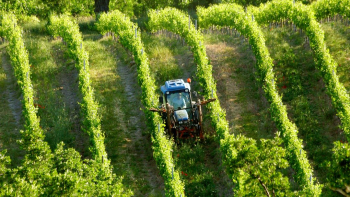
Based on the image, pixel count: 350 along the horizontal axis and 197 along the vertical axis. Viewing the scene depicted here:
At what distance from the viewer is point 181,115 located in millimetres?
20453

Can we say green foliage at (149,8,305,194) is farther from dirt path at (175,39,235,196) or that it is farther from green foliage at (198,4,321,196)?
dirt path at (175,39,235,196)

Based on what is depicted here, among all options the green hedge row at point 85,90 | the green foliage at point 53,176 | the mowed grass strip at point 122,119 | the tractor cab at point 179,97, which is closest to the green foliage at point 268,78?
the tractor cab at point 179,97

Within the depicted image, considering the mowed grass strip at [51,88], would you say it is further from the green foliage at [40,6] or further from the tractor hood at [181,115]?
the tractor hood at [181,115]

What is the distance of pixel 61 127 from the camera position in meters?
22.3

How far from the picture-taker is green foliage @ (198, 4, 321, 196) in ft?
60.2

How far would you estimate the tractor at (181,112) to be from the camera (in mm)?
20544

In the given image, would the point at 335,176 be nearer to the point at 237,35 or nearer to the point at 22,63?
the point at 22,63

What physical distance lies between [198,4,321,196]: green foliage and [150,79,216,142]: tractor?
312 cm

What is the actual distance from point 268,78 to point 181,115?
540 centimetres

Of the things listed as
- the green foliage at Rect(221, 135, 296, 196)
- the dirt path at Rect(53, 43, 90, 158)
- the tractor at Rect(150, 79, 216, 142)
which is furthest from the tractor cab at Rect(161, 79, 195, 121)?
the green foliage at Rect(221, 135, 296, 196)

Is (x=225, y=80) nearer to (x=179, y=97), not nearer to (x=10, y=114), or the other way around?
(x=179, y=97)

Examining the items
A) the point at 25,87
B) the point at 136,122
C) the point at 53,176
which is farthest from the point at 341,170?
the point at 25,87

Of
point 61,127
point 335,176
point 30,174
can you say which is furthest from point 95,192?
point 61,127

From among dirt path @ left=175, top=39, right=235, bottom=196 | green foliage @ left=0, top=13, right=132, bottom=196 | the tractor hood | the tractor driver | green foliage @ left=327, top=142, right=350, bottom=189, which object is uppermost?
green foliage @ left=327, top=142, right=350, bottom=189
